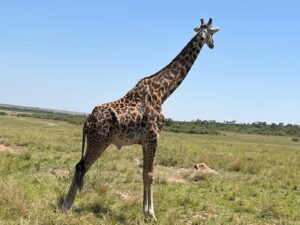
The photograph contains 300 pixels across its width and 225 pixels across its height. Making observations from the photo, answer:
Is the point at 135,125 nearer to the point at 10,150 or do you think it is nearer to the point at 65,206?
the point at 65,206

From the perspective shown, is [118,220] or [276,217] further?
[276,217]

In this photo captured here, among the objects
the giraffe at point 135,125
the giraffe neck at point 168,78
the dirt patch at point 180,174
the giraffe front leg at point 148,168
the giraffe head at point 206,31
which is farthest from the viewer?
the dirt patch at point 180,174

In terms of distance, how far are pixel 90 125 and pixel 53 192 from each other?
7.48 feet

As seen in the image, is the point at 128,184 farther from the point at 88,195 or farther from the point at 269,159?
the point at 269,159

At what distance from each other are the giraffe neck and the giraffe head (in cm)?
8

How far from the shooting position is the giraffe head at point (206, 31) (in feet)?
30.9

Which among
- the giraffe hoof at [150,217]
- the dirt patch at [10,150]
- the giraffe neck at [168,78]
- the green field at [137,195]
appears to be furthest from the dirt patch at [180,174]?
the dirt patch at [10,150]

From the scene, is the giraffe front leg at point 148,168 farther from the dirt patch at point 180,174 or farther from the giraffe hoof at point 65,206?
the dirt patch at point 180,174

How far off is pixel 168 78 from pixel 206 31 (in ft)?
4.11

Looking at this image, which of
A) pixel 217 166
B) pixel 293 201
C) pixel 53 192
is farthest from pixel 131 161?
pixel 53 192

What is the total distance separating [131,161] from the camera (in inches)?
736

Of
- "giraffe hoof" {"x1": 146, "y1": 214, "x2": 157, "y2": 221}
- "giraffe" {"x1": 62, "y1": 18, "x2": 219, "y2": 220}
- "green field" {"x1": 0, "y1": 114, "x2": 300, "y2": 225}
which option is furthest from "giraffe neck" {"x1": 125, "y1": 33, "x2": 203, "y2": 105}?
"green field" {"x1": 0, "y1": 114, "x2": 300, "y2": 225}

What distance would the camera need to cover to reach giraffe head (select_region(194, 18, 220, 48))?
9.41m

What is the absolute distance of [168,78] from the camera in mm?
9094
